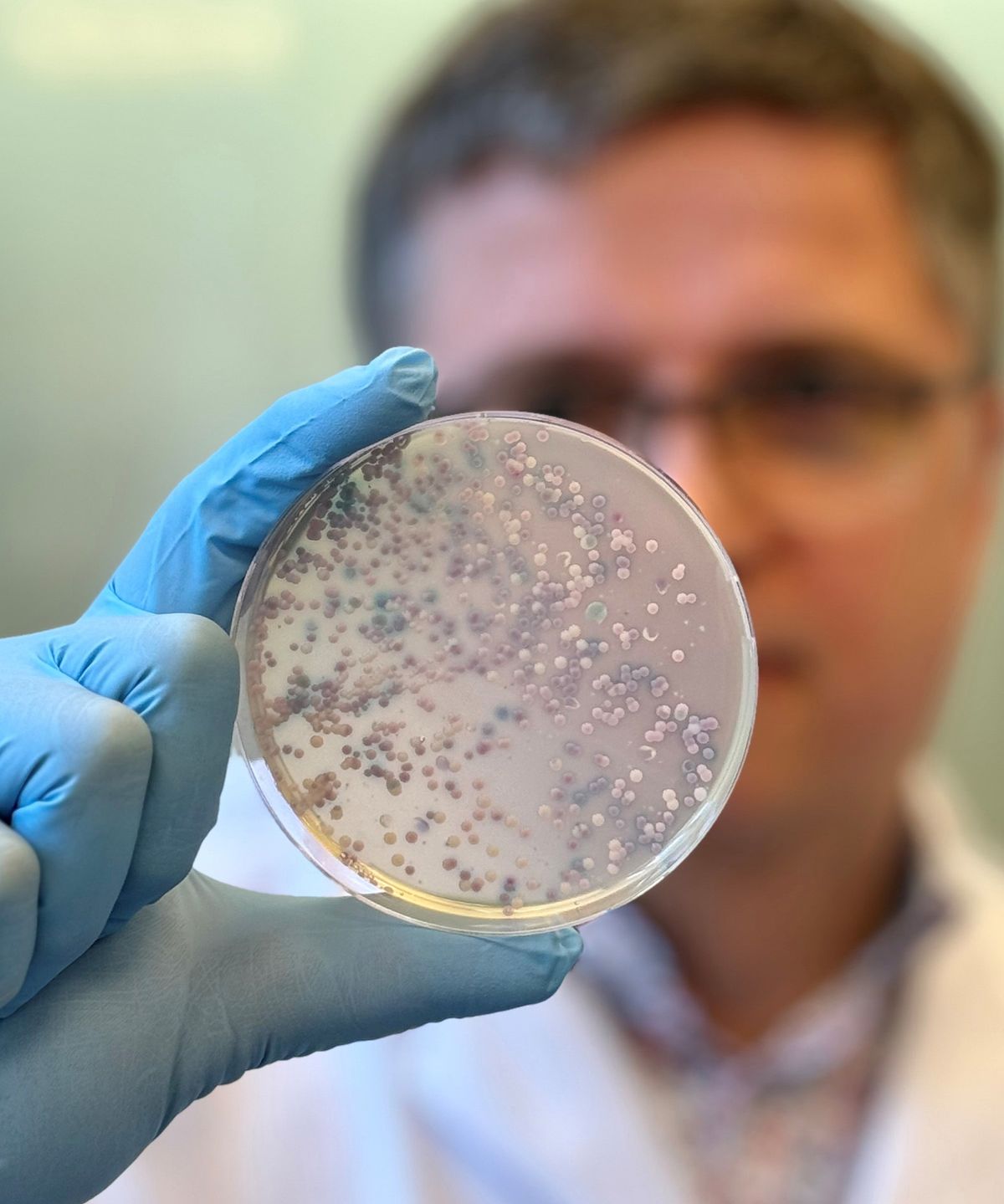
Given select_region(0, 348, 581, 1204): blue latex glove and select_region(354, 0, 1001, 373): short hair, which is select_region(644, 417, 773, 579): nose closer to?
select_region(354, 0, 1001, 373): short hair

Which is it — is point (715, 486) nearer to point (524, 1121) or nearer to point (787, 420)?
point (787, 420)

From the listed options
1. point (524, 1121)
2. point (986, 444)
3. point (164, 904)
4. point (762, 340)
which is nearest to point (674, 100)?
point (762, 340)

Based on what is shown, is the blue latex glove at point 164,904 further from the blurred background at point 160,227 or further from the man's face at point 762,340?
the blurred background at point 160,227

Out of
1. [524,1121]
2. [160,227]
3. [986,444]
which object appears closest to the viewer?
[524,1121]

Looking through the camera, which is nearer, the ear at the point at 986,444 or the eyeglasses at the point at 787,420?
the eyeglasses at the point at 787,420

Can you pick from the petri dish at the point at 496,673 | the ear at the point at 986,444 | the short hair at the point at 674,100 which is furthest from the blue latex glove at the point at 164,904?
the ear at the point at 986,444

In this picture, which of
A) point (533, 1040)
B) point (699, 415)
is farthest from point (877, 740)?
point (533, 1040)

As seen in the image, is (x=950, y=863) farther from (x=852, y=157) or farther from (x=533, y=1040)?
(x=852, y=157)
